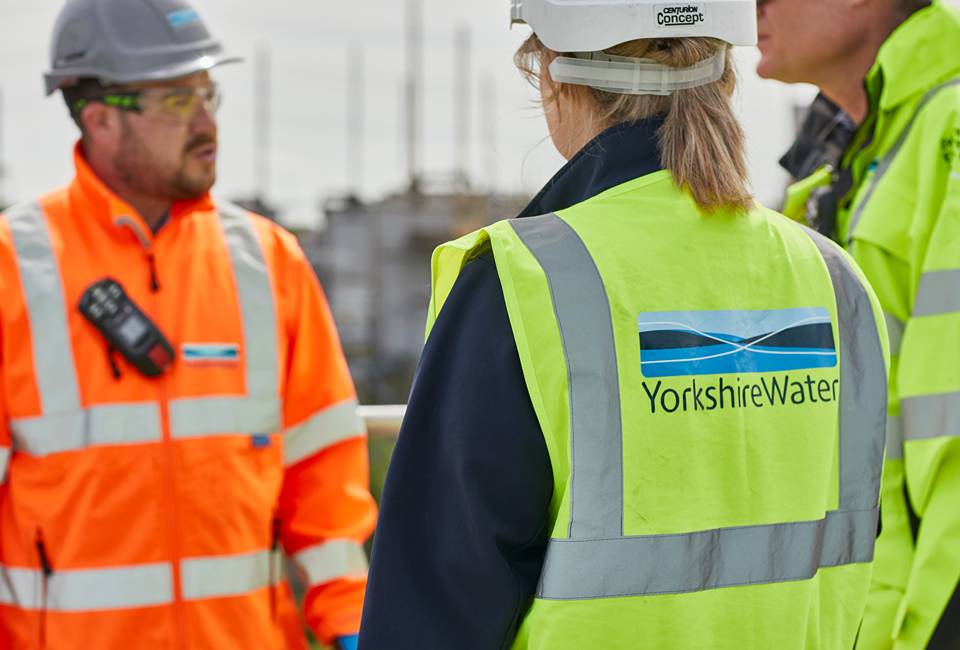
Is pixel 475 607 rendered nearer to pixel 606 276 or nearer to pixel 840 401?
pixel 606 276

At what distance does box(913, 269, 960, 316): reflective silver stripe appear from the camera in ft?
8.17

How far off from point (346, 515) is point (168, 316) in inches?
28.9

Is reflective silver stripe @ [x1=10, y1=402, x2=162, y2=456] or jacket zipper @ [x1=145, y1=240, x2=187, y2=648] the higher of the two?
reflective silver stripe @ [x1=10, y1=402, x2=162, y2=456]

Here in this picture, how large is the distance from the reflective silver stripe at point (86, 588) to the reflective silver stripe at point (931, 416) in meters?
1.85

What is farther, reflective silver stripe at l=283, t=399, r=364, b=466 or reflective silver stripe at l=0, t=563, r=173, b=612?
reflective silver stripe at l=283, t=399, r=364, b=466

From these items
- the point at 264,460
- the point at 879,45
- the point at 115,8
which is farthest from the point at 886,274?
the point at 115,8

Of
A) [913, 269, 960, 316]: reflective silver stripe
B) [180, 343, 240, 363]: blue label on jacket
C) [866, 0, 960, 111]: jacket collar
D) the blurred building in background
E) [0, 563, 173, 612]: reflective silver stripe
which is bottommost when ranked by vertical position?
the blurred building in background

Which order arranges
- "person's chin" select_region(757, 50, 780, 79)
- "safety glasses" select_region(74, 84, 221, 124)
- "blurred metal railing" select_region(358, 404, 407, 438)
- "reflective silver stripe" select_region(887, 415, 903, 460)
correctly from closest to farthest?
"reflective silver stripe" select_region(887, 415, 903, 460) < "person's chin" select_region(757, 50, 780, 79) < "safety glasses" select_region(74, 84, 221, 124) < "blurred metal railing" select_region(358, 404, 407, 438)

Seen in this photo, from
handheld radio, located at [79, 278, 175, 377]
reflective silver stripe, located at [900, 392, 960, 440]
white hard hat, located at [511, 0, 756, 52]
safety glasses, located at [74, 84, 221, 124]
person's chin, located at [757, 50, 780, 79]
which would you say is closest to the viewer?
white hard hat, located at [511, 0, 756, 52]

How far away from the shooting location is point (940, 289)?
2.51m

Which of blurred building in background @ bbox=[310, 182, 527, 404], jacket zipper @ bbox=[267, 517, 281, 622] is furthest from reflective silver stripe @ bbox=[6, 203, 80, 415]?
blurred building in background @ bbox=[310, 182, 527, 404]

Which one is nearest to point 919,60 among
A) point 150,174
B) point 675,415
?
point 675,415

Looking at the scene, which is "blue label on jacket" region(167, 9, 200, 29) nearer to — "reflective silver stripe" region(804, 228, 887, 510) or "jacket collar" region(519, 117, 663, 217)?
"jacket collar" region(519, 117, 663, 217)

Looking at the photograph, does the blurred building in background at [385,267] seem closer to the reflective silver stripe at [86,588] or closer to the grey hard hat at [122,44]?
the grey hard hat at [122,44]
